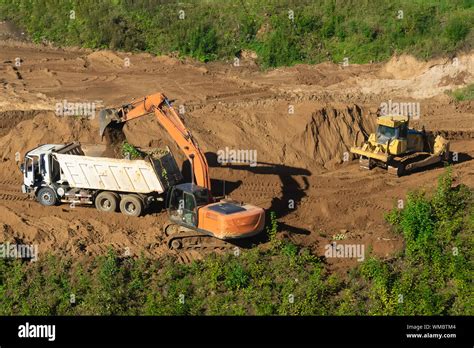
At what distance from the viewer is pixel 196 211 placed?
20641 mm

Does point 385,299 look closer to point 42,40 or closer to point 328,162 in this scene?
point 328,162

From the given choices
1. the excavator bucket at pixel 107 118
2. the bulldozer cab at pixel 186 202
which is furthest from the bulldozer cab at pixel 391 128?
the excavator bucket at pixel 107 118

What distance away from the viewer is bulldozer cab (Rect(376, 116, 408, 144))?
86.5 feet

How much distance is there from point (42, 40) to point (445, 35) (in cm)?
2130

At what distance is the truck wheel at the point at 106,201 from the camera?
22669 mm

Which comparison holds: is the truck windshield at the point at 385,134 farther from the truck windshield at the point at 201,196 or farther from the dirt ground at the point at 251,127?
the truck windshield at the point at 201,196

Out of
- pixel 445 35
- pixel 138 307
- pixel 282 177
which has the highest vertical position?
pixel 445 35

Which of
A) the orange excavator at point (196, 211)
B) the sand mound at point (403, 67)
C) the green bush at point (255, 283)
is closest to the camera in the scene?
the green bush at point (255, 283)

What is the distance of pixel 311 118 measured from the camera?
28.5 metres

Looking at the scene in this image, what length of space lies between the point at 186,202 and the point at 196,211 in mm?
487

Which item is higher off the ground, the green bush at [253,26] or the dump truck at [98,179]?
the green bush at [253,26]

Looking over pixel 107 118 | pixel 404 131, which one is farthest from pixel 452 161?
pixel 107 118
